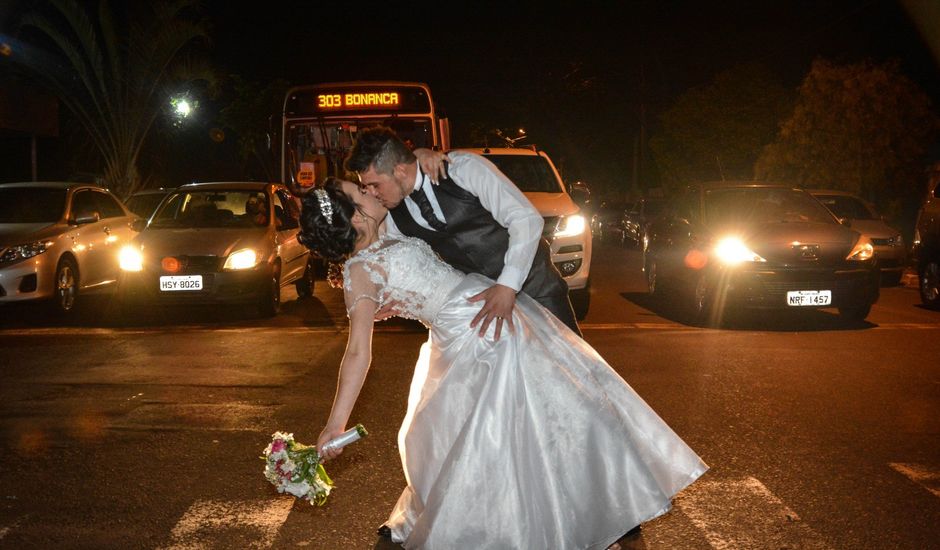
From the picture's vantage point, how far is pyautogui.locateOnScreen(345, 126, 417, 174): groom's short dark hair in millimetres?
4324

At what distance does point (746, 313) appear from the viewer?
13.6m

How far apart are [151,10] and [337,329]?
1339 centimetres

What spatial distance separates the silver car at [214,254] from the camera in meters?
12.7

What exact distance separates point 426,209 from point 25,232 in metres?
9.87

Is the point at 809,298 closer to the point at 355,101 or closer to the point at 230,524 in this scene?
the point at 355,101

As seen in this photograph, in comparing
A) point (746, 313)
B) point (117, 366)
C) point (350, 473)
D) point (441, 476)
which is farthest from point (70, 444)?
point (746, 313)

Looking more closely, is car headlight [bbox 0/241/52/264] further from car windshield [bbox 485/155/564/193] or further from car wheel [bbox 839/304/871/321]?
car wheel [bbox 839/304/871/321]

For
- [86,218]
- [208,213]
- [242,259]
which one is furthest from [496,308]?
[86,218]

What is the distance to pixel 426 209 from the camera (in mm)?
4805

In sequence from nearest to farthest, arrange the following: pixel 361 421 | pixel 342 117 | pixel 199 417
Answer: pixel 361 421
pixel 199 417
pixel 342 117

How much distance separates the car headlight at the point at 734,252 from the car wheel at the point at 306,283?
602cm

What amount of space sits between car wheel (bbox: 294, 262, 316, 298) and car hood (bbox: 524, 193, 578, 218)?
3.93 metres

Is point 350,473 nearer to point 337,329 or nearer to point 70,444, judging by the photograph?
point 70,444

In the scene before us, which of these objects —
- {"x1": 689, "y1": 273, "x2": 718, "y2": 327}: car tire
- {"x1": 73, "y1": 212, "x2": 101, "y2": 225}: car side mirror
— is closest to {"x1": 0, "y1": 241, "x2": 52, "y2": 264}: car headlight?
{"x1": 73, "y1": 212, "x2": 101, "y2": 225}: car side mirror
